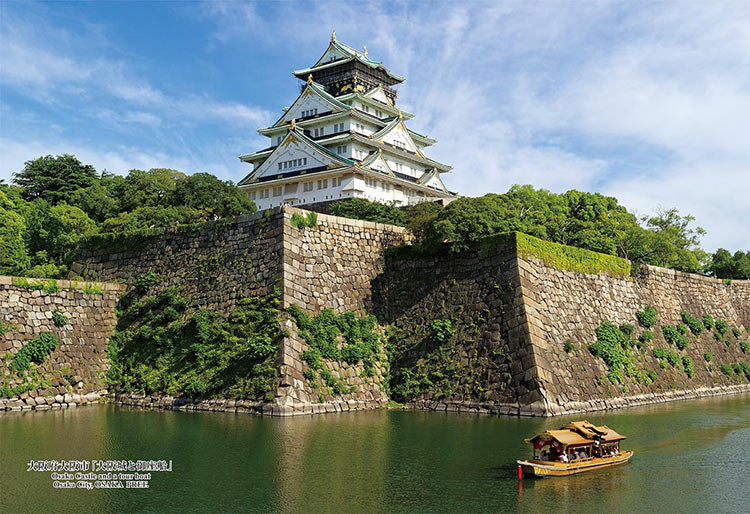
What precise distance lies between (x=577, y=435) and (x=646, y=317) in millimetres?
16707

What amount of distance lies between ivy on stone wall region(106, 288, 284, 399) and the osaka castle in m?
23.4

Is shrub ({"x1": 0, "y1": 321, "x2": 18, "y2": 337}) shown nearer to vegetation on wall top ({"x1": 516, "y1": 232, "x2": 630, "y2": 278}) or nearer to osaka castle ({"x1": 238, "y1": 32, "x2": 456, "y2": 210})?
vegetation on wall top ({"x1": 516, "y1": 232, "x2": 630, "y2": 278})

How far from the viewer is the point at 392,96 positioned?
61.3 meters

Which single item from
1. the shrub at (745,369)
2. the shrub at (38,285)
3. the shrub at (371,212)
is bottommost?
the shrub at (745,369)

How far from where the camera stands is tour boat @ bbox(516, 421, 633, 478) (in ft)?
45.1

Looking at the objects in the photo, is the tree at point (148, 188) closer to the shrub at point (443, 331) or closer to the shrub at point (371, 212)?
the shrub at point (371, 212)

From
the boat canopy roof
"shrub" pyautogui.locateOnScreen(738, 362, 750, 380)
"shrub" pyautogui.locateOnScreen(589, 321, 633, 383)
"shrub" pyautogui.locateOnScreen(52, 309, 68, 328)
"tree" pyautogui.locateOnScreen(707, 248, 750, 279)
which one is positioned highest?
"tree" pyautogui.locateOnScreen(707, 248, 750, 279)

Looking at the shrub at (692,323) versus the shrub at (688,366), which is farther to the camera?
the shrub at (692,323)

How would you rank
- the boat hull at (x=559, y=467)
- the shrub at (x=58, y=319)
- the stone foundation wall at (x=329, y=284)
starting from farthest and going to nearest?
the shrub at (x=58, y=319)
the stone foundation wall at (x=329, y=284)
the boat hull at (x=559, y=467)

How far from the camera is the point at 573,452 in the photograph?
14453 millimetres

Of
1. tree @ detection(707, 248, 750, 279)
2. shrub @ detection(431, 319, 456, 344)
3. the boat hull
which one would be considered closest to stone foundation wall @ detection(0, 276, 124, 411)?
shrub @ detection(431, 319, 456, 344)

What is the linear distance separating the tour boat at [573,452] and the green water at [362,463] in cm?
22

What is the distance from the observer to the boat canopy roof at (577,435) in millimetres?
13961

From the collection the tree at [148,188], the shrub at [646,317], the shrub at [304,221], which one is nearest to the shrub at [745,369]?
the shrub at [646,317]
